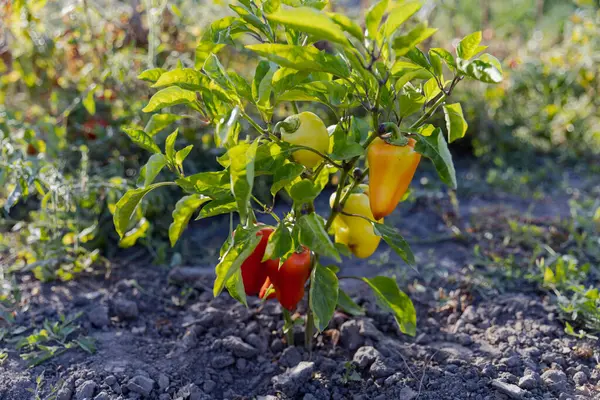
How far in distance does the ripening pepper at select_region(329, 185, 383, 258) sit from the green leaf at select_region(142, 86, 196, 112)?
48 cm

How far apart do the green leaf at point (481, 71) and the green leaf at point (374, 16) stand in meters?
0.22

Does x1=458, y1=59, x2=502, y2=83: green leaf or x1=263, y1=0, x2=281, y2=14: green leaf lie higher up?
x1=263, y1=0, x2=281, y2=14: green leaf

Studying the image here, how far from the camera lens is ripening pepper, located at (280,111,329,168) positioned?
1504 millimetres

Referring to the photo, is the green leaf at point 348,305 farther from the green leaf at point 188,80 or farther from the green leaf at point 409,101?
the green leaf at point 188,80

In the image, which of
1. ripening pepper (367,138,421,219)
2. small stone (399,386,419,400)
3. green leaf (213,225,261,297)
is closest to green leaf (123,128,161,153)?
green leaf (213,225,261,297)

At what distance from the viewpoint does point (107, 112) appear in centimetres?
326

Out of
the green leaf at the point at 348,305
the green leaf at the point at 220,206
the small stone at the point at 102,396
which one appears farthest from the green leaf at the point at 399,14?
the small stone at the point at 102,396

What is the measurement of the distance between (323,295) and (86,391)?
2.31 feet

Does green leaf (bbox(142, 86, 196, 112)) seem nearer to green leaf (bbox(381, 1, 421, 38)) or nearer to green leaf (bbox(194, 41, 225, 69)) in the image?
green leaf (bbox(194, 41, 225, 69))

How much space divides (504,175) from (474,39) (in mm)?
2161

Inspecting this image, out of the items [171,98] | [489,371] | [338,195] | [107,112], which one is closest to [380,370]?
[489,371]

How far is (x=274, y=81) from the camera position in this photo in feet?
4.76

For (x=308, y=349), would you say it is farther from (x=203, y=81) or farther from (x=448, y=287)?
(x=203, y=81)

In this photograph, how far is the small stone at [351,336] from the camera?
199 centimetres
